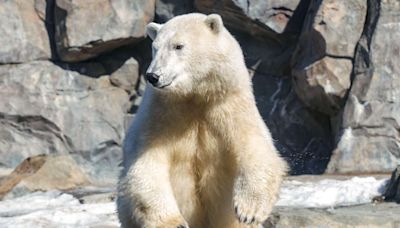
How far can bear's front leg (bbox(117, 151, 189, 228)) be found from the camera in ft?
10.3

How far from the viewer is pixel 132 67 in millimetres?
12008

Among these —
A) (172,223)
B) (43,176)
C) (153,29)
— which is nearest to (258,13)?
(43,176)

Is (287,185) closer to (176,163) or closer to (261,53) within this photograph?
(261,53)

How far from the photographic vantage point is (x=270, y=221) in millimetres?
4930

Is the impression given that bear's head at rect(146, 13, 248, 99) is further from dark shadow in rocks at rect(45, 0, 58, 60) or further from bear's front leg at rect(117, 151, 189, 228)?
dark shadow in rocks at rect(45, 0, 58, 60)

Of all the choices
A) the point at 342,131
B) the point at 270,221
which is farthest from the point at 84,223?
the point at 342,131

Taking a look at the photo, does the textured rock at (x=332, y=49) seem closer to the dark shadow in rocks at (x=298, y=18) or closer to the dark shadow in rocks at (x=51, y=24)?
the dark shadow in rocks at (x=298, y=18)

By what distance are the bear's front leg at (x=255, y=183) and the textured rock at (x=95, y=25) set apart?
8246 mm

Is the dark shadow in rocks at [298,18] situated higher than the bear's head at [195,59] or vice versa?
the bear's head at [195,59]

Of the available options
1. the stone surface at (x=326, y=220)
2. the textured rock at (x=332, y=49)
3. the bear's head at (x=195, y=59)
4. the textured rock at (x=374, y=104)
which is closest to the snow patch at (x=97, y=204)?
the textured rock at (x=374, y=104)

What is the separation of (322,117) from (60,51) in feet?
12.9

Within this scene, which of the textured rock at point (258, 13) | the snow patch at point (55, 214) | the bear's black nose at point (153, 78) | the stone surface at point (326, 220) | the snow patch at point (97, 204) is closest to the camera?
the bear's black nose at point (153, 78)

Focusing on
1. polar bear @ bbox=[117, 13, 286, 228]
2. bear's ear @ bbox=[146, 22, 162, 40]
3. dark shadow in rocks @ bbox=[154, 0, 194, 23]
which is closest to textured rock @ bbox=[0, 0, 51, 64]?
dark shadow in rocks @ bbox=[154, 0, 194, 23]

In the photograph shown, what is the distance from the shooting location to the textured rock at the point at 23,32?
1135cm
